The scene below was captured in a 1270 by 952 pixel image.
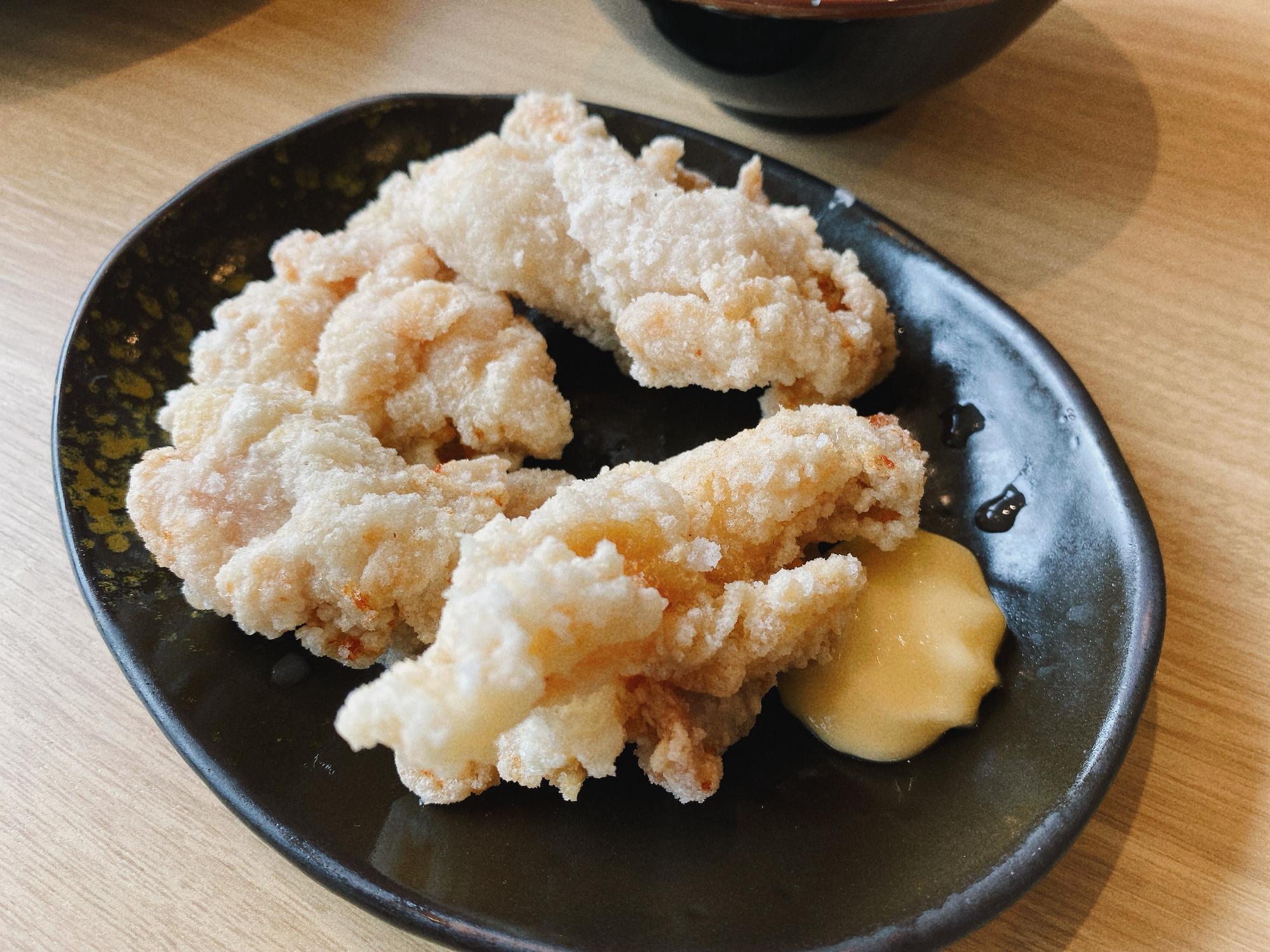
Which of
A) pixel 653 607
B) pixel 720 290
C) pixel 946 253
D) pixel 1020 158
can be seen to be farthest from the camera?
pixel 1020 158

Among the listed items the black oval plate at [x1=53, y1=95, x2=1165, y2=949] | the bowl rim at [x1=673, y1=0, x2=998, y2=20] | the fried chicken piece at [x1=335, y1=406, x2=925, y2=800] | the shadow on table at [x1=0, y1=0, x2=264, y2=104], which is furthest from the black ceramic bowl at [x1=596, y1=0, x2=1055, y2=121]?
the shadow on table at [x1=0, y1=0, x2=264, y2=104]

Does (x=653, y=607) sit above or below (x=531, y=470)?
above

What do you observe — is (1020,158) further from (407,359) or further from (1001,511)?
(407,359)

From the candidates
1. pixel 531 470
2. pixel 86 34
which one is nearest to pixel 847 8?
pixel 531 470

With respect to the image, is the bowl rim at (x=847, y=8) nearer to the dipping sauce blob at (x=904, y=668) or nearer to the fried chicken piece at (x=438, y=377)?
the fried chicken piece at (x=438, y=377)

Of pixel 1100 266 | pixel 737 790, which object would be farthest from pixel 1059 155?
pixel 737 790

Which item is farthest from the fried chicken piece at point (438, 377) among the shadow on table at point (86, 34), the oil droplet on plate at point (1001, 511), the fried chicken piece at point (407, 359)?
the shadow on table at point (86, 34)
